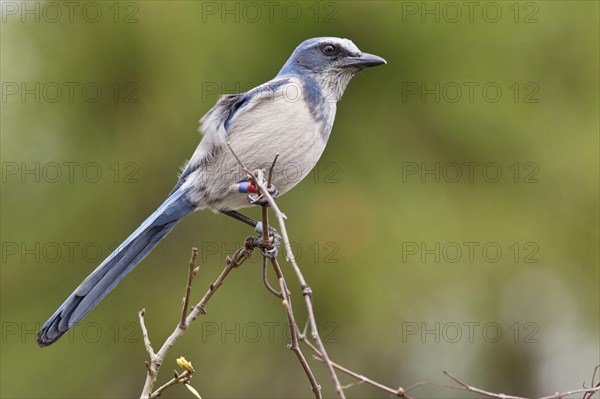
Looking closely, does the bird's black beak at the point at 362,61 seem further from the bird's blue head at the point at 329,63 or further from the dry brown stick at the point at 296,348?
the dry brown stick at the point at 296,348

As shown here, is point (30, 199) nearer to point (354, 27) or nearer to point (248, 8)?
point (248, 8)

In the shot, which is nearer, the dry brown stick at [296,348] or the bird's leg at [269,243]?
the dry brown stick at [296,348]

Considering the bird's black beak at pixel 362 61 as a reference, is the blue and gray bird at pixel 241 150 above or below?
below

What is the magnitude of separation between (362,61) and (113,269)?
1286 mm

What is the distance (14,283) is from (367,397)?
2.00 metres

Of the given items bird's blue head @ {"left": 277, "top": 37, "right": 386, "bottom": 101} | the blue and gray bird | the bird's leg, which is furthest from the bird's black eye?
the bird's leg

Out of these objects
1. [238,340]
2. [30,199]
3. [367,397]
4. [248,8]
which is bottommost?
[367,397]

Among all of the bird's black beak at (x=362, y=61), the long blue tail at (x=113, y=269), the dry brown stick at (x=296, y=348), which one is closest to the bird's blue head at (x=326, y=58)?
the bird's black beak at (x=362, y=61)

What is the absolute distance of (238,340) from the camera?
458 cm

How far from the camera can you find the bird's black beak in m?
3.47

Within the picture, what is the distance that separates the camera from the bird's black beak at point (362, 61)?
11.4ft

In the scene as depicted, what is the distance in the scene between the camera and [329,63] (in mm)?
3543

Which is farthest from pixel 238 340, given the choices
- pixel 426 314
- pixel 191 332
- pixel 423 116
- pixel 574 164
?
pixel 574 164

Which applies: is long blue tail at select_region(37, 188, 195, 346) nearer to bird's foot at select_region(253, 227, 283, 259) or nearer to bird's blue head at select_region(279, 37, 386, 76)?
bird's foot at select_region(253, 227, 283, 259)
